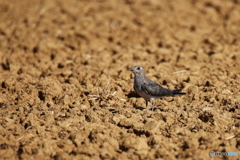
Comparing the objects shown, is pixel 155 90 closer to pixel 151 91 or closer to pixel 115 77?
pixel 151 91

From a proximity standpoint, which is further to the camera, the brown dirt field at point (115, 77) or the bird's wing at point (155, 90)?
the bird's wing at point (155, 90)

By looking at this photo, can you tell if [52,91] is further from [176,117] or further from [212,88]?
[212,88]

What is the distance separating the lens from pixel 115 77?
944cm

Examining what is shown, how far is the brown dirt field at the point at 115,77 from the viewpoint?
6418 mm

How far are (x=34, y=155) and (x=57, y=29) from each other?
7400 mm

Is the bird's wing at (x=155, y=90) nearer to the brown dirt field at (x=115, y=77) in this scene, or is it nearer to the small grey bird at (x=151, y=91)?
the small grey bird at (x=151, y=91)

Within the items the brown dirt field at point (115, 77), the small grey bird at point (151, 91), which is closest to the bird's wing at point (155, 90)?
the small grey bird at point (151, 91)

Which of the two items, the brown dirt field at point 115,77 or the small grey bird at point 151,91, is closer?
the brown dirt field at point 115,77

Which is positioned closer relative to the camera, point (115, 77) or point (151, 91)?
point (151, 91)

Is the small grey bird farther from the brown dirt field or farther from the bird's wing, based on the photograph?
the brown dirt field

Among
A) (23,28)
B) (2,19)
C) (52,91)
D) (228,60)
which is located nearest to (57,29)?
(23,28)

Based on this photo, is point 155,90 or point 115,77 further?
point 115,77

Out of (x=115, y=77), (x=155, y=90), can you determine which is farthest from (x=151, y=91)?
(x=115, y=77)

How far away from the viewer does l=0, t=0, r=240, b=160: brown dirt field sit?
6.42m
